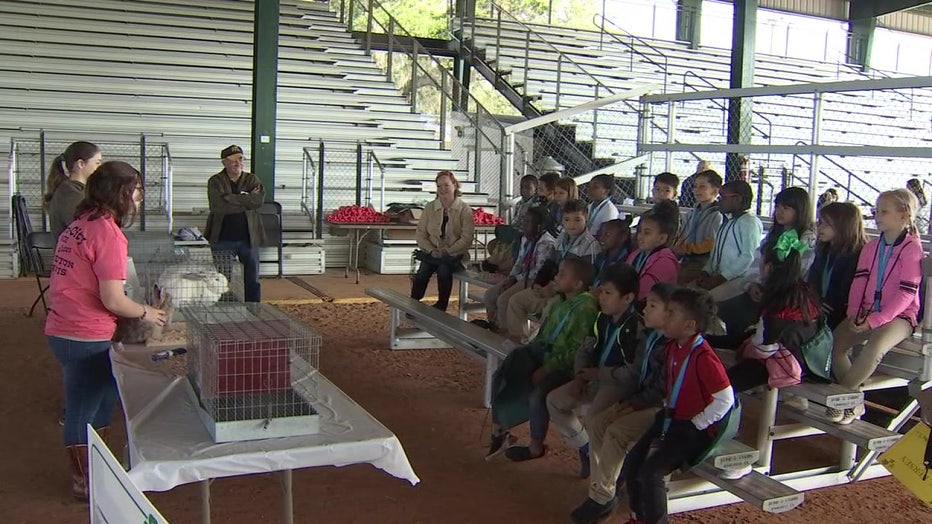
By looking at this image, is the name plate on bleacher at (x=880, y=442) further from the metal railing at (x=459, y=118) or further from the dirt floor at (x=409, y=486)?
the metal railing at (x=459, y=118)

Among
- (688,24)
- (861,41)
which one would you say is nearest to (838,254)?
(688,24)

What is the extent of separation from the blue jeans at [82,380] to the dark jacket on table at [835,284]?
359cm

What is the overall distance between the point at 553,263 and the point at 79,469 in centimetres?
348

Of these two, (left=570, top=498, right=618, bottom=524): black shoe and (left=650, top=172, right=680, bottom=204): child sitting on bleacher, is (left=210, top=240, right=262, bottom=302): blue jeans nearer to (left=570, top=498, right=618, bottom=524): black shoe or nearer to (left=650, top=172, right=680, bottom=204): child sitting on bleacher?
(left=650, top=172, right=680, bottom=204): child sitting on bleacher

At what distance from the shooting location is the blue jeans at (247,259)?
8.30 meters

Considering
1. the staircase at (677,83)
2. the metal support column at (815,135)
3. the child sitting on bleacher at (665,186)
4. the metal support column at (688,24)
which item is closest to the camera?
the metal support column at (815,135)

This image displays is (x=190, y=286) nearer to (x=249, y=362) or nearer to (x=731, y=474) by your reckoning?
(x=249, y=362)

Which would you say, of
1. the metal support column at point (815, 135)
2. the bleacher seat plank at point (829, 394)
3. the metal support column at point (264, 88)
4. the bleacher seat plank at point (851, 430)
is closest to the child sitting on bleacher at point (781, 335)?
the bleacher seat plank at point (829, 394)

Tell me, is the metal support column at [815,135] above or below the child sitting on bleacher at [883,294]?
above

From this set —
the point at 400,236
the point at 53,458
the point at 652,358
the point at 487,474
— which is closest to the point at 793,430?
the point at 652,358

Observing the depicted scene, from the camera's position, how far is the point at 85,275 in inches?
150

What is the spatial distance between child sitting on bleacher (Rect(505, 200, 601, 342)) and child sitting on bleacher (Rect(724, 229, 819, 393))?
1.67m

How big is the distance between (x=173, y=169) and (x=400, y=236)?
11.4 ft

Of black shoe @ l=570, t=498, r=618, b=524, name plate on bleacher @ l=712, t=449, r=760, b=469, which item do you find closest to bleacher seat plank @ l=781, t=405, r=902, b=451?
name plate on bleacher @ l=712, t=449, r=760, b=469
